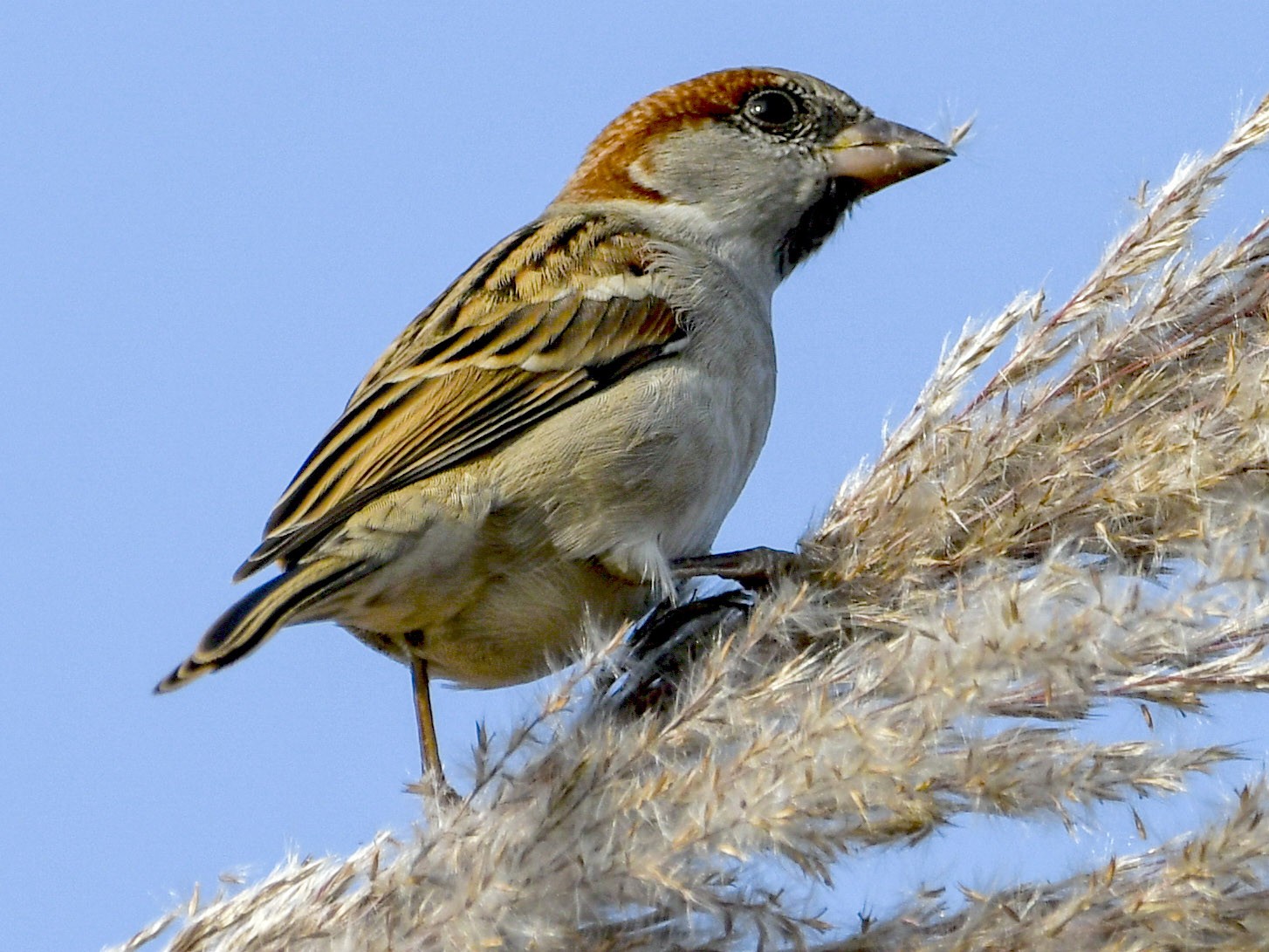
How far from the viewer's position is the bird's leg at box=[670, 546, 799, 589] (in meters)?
2.48

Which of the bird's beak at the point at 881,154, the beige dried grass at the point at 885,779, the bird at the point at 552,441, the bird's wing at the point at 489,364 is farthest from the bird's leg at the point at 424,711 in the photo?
the bird's beak at the point at 881,154

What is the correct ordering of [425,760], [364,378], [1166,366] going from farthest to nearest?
1. [364,378]
2. [425,760]
3. [1166,366]

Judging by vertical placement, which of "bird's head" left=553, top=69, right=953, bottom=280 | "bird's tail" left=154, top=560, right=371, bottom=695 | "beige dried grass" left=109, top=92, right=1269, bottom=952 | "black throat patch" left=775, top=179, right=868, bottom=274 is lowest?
"beige dried grass" left=109, top=92, right=1269, bottom=952

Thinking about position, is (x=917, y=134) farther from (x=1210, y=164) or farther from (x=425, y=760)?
(x=425, y=760)

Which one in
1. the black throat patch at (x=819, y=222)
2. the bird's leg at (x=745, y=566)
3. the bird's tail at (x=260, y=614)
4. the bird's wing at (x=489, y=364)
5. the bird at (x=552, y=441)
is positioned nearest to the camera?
the bird's tail at (x=260, y=614)

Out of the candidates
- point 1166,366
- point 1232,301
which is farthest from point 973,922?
point 1232,301

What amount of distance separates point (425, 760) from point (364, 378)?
84 cm

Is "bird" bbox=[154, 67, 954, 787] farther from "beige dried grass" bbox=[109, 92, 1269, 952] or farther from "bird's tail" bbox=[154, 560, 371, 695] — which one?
"beige dried grass" bbox=[109, 92, 1269, 952]

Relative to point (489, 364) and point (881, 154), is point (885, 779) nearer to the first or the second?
point (489, 364)

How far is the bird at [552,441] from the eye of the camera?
2.76 metres

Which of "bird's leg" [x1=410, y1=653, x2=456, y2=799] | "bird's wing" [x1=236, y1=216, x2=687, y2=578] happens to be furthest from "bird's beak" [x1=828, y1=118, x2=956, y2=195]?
"bird's leg" [x1=410, y1=653, x2=456, y2=799]

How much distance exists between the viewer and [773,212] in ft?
11.8

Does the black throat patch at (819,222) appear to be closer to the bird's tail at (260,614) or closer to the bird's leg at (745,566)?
the bird's leg at (745,566)

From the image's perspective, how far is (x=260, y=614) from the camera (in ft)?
8.02
